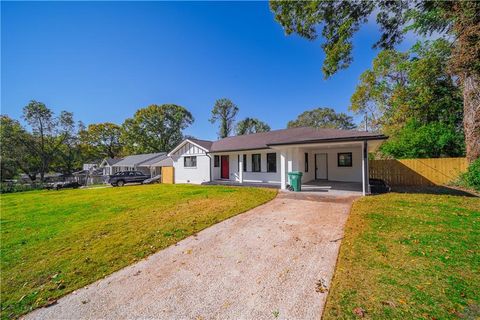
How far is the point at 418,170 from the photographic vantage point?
1257 centimetres

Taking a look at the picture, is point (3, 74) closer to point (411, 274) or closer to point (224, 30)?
point (224, 30)

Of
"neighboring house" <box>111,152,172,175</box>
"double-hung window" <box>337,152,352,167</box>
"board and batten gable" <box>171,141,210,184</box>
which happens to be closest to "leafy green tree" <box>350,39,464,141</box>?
"double-hung window" <box>337,152,352,167</box>

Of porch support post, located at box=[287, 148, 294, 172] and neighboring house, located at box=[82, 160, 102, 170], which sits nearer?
porch support post, located at box=[287, 148, 294, 172]

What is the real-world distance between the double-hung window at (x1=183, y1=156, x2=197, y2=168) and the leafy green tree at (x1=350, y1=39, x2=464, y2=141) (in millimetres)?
18642

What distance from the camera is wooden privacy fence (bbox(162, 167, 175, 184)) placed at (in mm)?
19252

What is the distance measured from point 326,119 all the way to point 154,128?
122ft

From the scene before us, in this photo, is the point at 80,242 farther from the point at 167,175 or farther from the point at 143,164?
the point at 143,164

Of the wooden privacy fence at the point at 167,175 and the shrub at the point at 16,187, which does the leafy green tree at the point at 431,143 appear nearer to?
the wooden privacy fence at the point at 167,175

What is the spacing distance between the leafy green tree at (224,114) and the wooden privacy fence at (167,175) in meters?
19.7

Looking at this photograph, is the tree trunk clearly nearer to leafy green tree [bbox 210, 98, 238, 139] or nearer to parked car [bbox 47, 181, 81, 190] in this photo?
leafy green tree [bbox 210, 98, 238, 139]

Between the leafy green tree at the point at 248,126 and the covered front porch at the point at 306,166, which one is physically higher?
the leafy green tree at the point at 248,126

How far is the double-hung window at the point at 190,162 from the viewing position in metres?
17.5

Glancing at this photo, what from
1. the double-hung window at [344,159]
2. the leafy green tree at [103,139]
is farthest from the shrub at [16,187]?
the double-hung window at [344,159]

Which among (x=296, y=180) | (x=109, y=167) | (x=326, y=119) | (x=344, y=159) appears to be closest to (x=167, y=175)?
(x=296, y=180)
